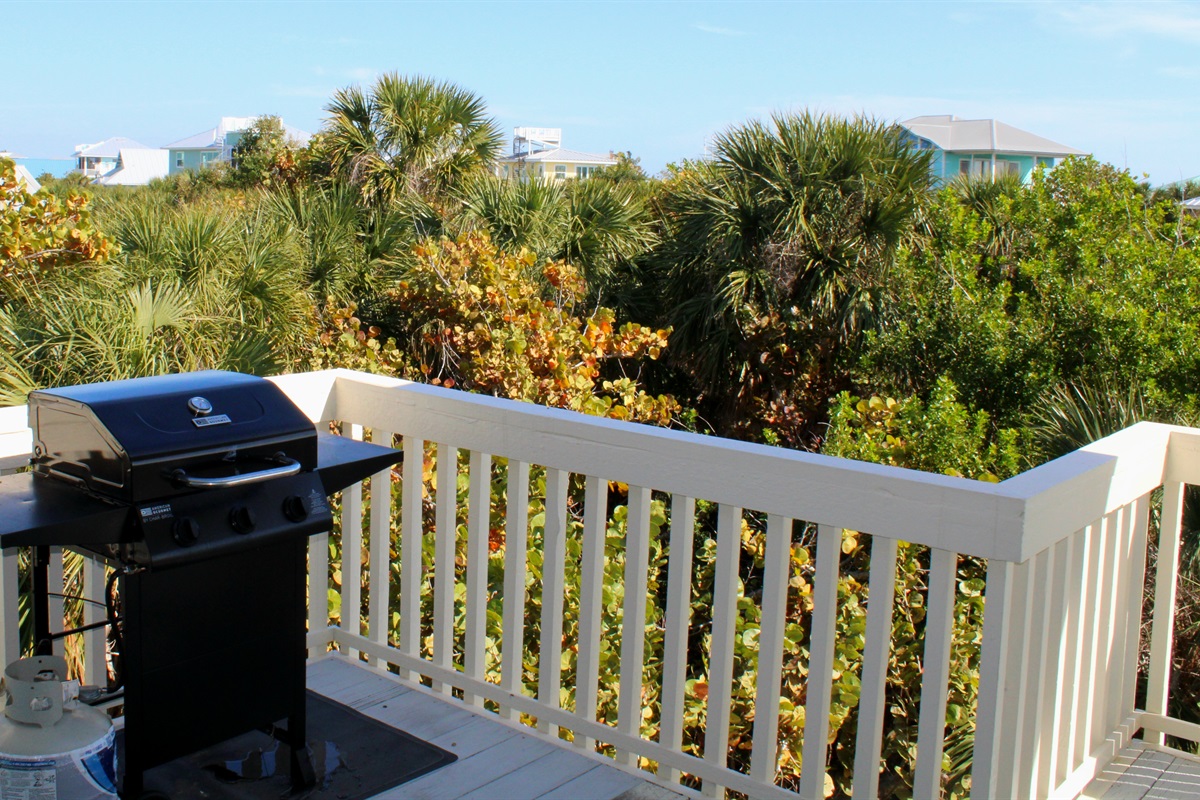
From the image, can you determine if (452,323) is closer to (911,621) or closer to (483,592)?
(911,621)

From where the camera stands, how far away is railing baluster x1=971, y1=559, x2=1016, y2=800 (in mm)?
1654

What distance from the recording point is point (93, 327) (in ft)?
17.1

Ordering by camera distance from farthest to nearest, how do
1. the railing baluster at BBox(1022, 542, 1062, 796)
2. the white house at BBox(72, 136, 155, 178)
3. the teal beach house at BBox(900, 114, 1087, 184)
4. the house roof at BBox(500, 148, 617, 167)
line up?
the white house at BBox(72, 136, 155, 178) → the house roof at BBox(500, 148, 617, 167) → the teal beach house at BBox(900, 114, 1087, 184) → the railing baluster at BBox(1022, 542, 1062, 796)

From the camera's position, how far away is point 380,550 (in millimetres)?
2742

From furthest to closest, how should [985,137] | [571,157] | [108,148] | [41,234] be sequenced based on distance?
[108,148] → [571,157] → [985,137] → [41,234]

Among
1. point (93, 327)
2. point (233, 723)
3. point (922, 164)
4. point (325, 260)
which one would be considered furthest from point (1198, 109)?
point (233, 723)

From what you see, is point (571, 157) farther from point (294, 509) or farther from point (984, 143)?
point (294, 509)

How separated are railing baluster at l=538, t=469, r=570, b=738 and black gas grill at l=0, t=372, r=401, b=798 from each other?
424 millimetres

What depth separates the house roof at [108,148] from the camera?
74.1m

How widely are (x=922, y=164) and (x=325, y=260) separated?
209 inches

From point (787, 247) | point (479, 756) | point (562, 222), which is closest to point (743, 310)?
point (787, 247)

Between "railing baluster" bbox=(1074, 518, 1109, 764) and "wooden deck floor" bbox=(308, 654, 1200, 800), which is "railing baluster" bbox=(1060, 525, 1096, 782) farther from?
"wooden deck floor" bbox=(308, 654, 1200, 800)

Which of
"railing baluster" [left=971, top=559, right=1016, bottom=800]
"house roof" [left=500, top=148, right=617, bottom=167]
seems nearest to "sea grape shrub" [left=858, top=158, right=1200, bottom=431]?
"railing baluster" [left=971, top=559, right=1016, bottom=800]

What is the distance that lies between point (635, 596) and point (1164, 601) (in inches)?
50.2
